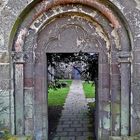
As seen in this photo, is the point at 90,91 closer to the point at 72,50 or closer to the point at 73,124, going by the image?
the point at 73,124

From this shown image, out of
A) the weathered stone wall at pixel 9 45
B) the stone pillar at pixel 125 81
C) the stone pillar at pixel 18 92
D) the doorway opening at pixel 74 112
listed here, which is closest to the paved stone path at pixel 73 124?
the doorway opening at pixel 74 112

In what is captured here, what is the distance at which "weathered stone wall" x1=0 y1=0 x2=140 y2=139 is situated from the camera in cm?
654

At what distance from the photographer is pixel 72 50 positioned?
7.09 metres

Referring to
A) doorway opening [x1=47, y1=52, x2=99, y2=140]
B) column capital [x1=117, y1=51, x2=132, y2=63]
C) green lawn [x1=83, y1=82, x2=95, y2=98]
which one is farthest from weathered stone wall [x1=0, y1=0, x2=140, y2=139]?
green lawn [x1=83, y1=82, x2=95, y2=98]

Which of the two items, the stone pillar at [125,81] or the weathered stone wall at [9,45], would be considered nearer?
the weathered stone wall at [9,45]

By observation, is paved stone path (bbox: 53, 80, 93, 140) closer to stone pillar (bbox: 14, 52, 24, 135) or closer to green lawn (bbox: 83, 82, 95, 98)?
stone pillar (bbox: 14, 52, 24, 135)

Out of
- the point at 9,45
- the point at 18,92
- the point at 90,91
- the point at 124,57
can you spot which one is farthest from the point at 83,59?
the point at 90,91

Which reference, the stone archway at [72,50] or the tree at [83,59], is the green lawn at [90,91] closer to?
the tree at [83,59]

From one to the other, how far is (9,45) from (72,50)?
1291mm

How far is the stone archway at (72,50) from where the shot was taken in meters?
6.77

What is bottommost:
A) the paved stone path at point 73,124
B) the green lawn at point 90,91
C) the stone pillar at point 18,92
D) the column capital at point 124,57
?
the paved stone path at point 73,124

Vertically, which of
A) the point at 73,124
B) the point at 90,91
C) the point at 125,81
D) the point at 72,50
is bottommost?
the point at 73,124

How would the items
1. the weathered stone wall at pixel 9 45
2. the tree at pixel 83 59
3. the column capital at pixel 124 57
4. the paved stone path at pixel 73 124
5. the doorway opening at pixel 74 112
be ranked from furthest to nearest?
1. the tree at pixel 83 59
2. the doorway opening at pixel 74 112
3. the paved stone path at pixel 73 124
4. the column capital at pixel 124 57
5. the weathered stone wall at pixel 9 45

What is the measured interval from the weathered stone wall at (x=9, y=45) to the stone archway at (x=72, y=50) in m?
0.18
